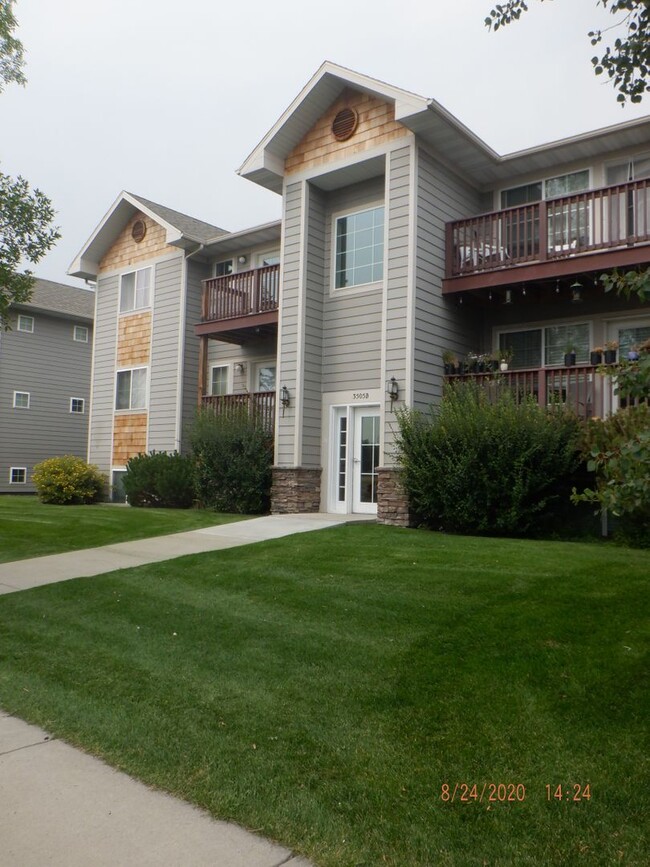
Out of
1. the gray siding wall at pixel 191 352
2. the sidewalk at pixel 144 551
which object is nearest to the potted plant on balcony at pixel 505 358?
the sidewalk at pixel 144 551

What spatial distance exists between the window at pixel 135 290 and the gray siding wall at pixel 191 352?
1.59 m

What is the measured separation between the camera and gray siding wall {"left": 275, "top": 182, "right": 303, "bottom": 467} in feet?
46.7

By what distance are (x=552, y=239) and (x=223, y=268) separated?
31.7 ft

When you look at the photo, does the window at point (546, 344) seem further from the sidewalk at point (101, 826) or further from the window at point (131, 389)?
the sidewalk at point (101, 826)

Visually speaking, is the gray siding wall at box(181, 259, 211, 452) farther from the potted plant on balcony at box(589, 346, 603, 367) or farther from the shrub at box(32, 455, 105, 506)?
the potted plant on balcony at box(589, 346, 603, 367)

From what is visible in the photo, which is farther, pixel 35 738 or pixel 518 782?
pixel 35 738

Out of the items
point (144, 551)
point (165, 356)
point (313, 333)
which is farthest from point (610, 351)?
point (165, 356)

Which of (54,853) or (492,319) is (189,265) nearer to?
(492,319)

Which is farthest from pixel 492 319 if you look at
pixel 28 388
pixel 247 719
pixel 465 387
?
pixel 28 388

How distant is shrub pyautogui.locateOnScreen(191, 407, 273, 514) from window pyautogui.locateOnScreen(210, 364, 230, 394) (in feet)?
12.3

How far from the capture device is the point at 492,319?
1455 cm

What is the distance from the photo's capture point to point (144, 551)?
9797 mm

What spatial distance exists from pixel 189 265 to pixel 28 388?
1007 cm

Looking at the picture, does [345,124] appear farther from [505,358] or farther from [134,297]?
[134,297]
